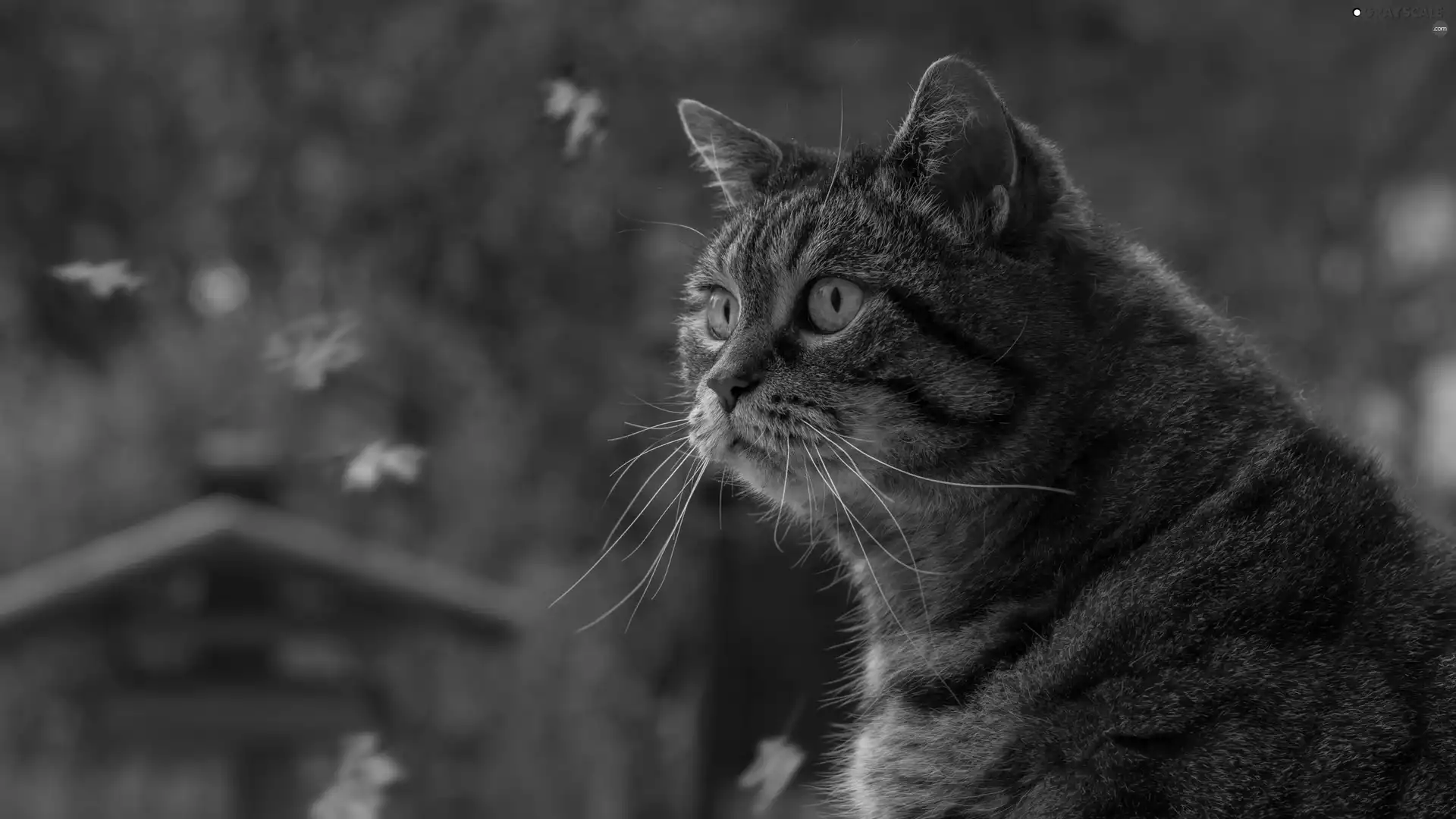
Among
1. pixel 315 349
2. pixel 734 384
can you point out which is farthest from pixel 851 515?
pixel 315 349

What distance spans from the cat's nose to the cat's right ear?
1.19 feet

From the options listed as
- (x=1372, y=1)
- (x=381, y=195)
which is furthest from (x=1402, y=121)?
(x=381, y=195)

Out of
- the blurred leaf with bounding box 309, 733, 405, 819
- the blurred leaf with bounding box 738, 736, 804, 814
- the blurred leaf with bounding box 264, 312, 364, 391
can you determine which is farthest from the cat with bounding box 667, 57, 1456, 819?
the blurred leaf with bounding box 309, 733, 405, 819

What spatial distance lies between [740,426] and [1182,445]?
43cm

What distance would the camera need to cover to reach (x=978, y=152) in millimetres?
1312

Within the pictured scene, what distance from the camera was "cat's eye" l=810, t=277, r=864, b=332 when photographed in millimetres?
1327

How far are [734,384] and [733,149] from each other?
0.43 meters

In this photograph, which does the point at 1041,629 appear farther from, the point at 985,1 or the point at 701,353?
the point at 985,1

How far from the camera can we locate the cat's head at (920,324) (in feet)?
4.13

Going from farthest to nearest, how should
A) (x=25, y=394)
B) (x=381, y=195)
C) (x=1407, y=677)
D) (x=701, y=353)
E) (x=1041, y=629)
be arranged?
(x=25, y=394) < (x=381, y=195) < (x=701, y=353) < (x=1041, y=629) < (x=1407, y=677)

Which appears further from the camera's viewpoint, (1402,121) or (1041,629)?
(1402,121)

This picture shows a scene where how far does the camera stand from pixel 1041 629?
1224 mm

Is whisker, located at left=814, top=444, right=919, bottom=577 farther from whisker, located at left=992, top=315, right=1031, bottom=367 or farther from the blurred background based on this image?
the blurred background

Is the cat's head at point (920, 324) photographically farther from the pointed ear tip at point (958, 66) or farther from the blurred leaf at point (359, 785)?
the blurred leaf at point (359, 785)
